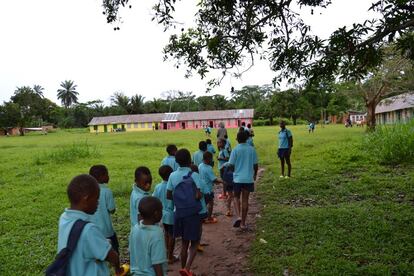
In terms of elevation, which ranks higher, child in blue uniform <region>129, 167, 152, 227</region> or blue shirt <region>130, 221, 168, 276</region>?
child in blue uniform <region>129, 167, 152, 227</region>

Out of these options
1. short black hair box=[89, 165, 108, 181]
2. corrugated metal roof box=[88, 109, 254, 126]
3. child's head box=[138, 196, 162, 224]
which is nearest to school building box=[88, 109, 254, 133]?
corrugated metal roof box=[88, 109, 254, 126]

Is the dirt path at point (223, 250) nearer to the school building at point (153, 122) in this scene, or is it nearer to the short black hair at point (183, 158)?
the short black hair at point (183, 158)

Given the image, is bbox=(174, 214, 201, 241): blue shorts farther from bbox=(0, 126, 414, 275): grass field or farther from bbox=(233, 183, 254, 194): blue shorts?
bbox=(233, 183, 254, 194): blue shorts

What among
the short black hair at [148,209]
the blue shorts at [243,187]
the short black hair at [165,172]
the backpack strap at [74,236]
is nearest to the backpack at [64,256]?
the backpack strap at [74,236]

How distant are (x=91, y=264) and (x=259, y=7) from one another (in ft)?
19.2

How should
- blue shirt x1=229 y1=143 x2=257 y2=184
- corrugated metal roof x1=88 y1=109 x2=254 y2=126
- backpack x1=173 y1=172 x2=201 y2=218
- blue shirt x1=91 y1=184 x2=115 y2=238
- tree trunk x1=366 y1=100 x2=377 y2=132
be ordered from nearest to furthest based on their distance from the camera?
blue shirt x1=91 y1=184 x2=115 y2=238
backpack x1=173 y1=172 x2=201 y2=218
blue shirt x1=229 y1=143 x2=257 y2=184
tree trunk x1=366 y1=100 x2=377 y2=132
corrugated metal roof x1=88 y1=109 x2=254 y2=126

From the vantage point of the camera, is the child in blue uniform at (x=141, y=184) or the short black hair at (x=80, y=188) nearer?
the short black hair at (x=80, y=188)

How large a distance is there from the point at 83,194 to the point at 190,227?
2.24 meters

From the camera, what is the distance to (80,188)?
113 inches

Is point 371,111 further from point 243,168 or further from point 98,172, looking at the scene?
point 98,172

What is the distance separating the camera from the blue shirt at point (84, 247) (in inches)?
106

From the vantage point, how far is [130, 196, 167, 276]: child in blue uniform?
3.45 m

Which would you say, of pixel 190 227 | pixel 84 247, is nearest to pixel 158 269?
pixel 84 247

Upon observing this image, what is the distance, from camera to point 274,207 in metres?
8.30
